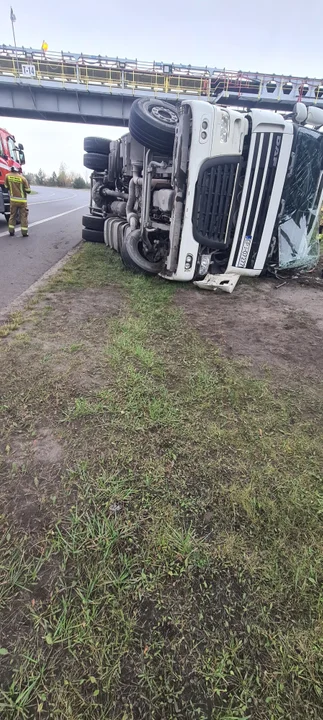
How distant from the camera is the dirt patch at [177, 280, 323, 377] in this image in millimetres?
2957

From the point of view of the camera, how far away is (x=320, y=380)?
2.60m

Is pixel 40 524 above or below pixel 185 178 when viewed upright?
below

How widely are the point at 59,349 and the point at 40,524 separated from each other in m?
1.62

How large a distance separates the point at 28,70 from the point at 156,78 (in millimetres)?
8066

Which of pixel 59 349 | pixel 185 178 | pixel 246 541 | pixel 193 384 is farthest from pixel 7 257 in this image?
pixel 246 541

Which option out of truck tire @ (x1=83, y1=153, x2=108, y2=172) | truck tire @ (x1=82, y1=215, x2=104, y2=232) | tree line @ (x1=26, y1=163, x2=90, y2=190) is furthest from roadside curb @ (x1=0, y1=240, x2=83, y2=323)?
tree line @ (x1=26, y1=163, x2=90, y2=190)

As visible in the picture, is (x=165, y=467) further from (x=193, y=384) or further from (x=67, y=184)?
(x=67, y=184)

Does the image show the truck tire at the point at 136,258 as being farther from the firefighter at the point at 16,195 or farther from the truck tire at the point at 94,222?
the firefighter at the point at 16,195

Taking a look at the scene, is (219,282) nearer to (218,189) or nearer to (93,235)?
(218,189)

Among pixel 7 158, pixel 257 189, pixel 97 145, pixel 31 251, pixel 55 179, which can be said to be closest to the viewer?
pixel 257 189

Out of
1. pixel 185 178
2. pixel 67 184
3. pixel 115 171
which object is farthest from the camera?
pixel 67 184

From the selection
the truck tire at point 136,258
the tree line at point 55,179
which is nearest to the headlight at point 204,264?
the truck tire at point 136,258

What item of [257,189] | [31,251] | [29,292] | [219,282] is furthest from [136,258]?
[31,251]

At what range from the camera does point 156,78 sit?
2334 cm
